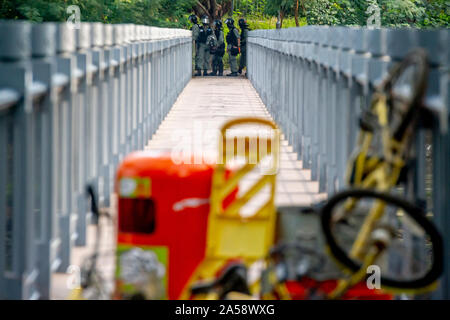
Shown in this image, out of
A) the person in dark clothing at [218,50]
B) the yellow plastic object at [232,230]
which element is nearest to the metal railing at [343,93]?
the yellow plastic object at [232,230]

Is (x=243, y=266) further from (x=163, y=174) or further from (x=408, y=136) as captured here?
(x=408, y=136)

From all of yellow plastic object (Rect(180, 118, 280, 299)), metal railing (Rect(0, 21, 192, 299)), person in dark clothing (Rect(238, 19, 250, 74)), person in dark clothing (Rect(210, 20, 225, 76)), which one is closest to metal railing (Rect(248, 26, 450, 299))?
yellow plastic object (Rect(180, 118, 280, 299))

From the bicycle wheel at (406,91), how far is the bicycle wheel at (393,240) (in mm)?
306

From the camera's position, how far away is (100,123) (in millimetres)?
A: 7758

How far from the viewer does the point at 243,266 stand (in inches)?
182

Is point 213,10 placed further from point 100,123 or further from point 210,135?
point 100,123

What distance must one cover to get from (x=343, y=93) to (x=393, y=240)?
125 inches

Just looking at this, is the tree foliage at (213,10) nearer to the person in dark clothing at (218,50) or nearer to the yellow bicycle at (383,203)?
the person in dark clothing at (218,50)

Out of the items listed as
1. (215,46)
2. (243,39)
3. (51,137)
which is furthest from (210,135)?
(243,39)

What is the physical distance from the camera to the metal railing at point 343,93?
4398 millimetres

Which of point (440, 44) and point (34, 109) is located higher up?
point (440, 44)

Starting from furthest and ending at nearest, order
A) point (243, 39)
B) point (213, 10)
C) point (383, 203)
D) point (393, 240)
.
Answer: point (213, 10) < point (243, 39) < point (393, 240) < point (383, 203)

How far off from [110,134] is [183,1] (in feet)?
117

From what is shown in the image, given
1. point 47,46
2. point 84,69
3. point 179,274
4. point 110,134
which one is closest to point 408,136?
point 179,274
